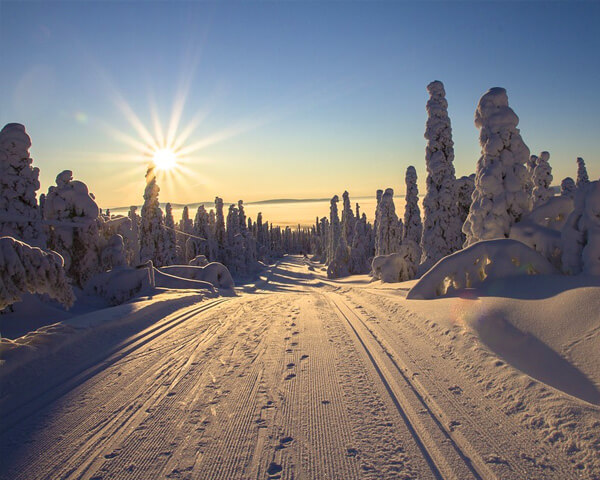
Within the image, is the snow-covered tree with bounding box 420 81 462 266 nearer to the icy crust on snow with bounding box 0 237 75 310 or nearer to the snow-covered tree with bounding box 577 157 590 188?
the icy crust on snow with bounding box 0 237 75 310

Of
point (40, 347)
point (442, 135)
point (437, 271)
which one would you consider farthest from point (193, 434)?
point (442, 135)

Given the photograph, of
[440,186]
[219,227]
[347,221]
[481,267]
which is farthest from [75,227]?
[347,221]

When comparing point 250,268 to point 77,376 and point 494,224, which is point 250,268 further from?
point 77,376

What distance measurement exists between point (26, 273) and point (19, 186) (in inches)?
396

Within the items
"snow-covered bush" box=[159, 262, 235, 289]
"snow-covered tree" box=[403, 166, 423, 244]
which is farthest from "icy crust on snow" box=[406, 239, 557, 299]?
"snow-covered tree" box=[403, 166, 423, 244]

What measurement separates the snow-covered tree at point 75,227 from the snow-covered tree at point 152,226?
18541 mm

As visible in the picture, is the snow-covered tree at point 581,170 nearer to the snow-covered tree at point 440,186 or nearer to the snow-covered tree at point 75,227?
the snow-covered tree at point 440,186

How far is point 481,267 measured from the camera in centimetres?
950

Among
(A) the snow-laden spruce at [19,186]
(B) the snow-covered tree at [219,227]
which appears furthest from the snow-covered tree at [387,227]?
(A) the snow-laden spruce at [19,186]

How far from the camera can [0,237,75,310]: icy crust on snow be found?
5.67 m

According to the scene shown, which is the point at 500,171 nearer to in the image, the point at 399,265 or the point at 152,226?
the point at 399,265

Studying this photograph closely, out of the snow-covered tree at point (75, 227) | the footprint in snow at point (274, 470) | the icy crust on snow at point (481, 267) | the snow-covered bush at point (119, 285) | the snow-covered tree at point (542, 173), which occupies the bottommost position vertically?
the footprint in snow at point (274, 470)

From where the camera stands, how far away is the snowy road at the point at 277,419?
9.97ft

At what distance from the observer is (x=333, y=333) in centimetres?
734
